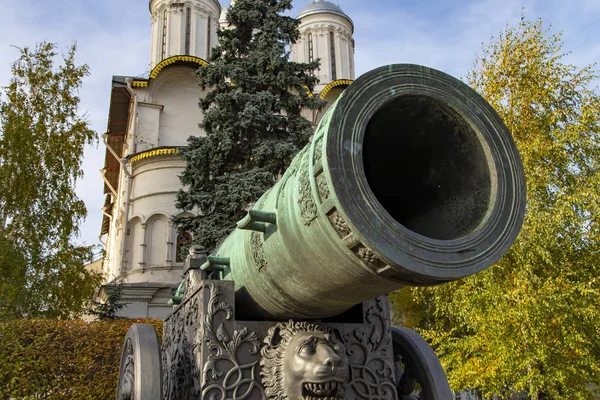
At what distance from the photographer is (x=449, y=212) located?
2578mm

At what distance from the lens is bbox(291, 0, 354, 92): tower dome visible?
3036 centimetres

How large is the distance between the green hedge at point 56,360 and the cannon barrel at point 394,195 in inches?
351

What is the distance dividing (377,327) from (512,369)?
7.37 m

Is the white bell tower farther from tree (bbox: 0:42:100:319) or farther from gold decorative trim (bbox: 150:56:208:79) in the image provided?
tree (bbox: 0:42:100:319)

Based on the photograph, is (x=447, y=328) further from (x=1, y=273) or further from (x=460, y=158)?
(x=460, y=158)

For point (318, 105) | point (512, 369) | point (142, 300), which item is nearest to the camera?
point (512, 369)

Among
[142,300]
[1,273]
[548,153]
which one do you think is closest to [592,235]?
[548,153]

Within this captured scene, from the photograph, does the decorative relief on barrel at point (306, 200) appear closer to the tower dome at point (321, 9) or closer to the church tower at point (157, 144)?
the church tower at point (157, 144)

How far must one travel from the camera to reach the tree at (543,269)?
997 cm

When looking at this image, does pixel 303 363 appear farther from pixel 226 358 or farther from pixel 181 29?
pixel 181 29

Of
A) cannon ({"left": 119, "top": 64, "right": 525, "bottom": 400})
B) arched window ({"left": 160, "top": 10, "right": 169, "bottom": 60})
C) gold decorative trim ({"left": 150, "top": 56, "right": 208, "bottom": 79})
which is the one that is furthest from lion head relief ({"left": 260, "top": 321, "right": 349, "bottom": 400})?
arched window ({"left": 160, "top": 10, "right": 169, "bottom": 60})

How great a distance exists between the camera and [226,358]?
3365 mm

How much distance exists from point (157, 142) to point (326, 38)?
41.6 ft

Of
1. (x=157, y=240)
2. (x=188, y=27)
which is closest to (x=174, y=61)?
(x=188, y=27)
